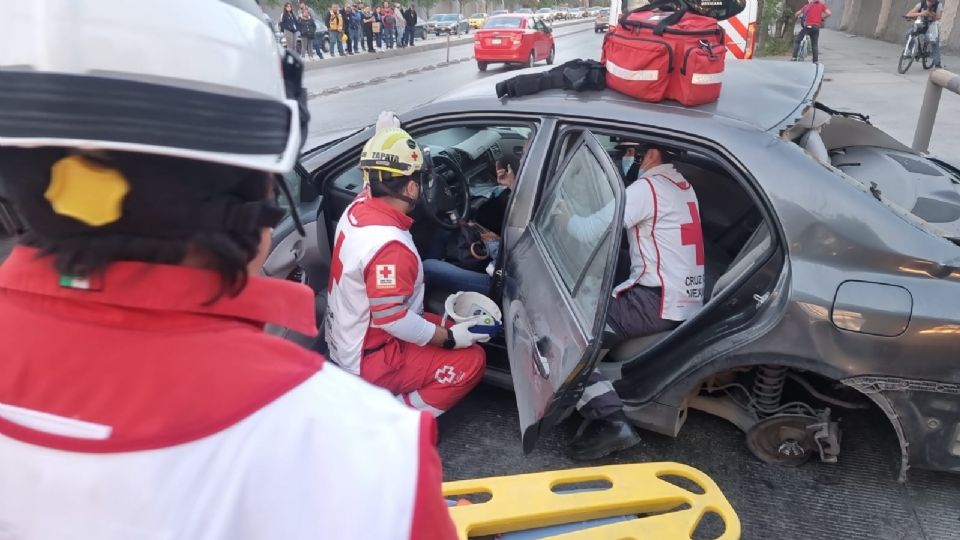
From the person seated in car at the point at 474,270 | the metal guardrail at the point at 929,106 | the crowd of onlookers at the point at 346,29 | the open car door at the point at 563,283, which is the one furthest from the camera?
the crowd of onlookers at the point at 346,29

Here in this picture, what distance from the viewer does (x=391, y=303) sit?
264 centimetres

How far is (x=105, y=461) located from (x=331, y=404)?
8.7 inches

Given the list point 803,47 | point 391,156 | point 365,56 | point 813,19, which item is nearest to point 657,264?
point 391,156

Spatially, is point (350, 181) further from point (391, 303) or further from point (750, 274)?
point (750, 274)

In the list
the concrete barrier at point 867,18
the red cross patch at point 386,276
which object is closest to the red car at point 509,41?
the concrete barrier at point 867,18

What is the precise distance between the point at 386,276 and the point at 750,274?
1.37 m

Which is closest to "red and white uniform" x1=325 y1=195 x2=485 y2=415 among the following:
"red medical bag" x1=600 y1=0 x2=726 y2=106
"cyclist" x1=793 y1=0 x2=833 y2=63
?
"red medical bag" x1=600 y1=0 x2=726 y2=106

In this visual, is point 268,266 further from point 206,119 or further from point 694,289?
point 206,119

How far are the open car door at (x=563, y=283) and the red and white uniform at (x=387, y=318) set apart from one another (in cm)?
38

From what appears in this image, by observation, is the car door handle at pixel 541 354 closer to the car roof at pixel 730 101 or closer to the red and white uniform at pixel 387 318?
the red and white uniform at pixel 387 318

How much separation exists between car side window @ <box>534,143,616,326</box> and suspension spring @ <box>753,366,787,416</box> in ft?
2.85

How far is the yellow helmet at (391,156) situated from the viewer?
2.66 meters

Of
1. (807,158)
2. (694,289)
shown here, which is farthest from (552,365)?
(807,158)

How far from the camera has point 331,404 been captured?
0.71 meters
